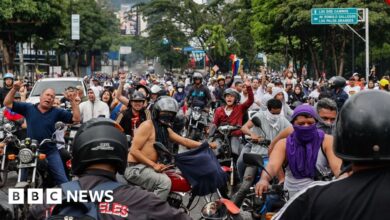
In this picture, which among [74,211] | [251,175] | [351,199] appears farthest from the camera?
[251,175]

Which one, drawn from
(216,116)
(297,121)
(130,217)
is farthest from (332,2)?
(130,217)

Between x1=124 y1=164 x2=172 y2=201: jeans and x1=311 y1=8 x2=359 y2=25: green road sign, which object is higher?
x1=311 y1=8 x2=359 y2=25: green road sign

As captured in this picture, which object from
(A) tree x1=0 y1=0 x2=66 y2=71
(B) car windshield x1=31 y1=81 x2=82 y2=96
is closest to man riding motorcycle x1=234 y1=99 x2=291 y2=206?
(B) car windshield x1=31 y1=81 x2=82 y2=96

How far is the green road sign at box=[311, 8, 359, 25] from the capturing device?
3305cm

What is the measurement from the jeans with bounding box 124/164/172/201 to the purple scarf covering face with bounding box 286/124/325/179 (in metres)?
1.70

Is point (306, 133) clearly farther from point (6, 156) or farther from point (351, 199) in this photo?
point (6, 156)

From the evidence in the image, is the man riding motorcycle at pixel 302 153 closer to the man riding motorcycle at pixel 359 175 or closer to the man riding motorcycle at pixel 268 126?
the man riding motorcycle at pixel 268 126

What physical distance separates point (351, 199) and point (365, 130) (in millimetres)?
270

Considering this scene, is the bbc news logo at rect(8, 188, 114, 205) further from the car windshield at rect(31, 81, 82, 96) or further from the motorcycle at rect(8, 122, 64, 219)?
the car windshield at rect(31, 81, 82, 96)

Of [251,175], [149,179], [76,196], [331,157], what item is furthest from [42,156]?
[76,196]

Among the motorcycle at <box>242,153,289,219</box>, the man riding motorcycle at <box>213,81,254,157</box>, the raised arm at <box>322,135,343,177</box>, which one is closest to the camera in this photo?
the motorcycle at <box>242,153,289,219</box>

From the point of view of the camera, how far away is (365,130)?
3.09 metres

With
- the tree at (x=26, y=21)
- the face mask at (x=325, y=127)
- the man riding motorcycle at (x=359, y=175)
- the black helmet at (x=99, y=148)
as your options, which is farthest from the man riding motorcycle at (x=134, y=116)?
the tree at (x=26, y=21)

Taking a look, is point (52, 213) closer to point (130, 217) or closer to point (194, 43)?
point (130, 217)
